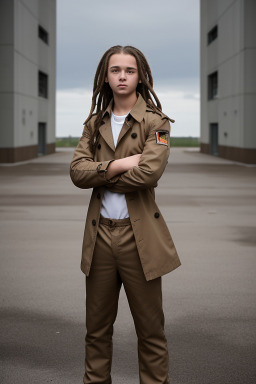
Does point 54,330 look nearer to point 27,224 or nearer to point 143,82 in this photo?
point 143,82

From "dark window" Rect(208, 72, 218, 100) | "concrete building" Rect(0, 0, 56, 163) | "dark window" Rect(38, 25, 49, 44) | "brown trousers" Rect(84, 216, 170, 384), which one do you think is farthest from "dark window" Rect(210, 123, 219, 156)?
"brown trousers" Rect(84, 216, 170, 384)

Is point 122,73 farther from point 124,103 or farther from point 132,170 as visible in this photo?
point 132,170

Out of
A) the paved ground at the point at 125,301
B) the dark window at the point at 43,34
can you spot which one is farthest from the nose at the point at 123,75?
the dark window at the point at 43,34

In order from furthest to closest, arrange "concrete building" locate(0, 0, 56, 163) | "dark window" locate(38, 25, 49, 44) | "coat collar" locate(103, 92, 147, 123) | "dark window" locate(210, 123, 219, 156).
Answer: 1. "dark window" locate(210, 123, 219, 156)
2. "dark window" locate(38, 25, 49, 44)
3. "concrete building" locate(0, 0, 56, 163)
4. "coat collar" locate(103, 92, 147, 123)

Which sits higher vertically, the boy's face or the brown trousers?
the boy's face

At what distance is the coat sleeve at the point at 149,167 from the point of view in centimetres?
318

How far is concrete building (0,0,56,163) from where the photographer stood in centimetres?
2955

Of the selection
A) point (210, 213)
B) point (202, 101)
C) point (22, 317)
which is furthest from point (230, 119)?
point (22, 317)

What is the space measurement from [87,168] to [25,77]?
30.7m

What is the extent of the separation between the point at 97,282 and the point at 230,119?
31.0 m

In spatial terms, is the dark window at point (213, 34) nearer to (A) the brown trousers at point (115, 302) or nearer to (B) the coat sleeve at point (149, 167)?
(B) the coat sleeve at point (149, 167)

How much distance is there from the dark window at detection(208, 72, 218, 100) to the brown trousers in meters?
38.6

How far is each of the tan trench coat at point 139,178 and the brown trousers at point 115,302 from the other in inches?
2.0

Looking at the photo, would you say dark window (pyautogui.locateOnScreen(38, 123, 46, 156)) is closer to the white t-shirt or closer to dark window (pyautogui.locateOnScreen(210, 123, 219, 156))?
dark window (pyautogui.locateOnScreen(210, 123, 219, 156))
